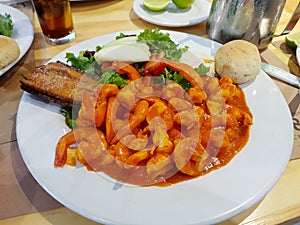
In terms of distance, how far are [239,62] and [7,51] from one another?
1135mm

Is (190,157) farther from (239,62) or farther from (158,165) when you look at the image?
(239,62)

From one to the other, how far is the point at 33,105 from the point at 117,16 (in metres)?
1.05

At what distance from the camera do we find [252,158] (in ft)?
3.51

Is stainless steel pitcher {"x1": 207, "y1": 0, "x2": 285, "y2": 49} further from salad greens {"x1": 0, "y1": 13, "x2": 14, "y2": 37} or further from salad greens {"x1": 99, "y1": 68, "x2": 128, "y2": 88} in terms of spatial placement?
salad greens {"x1": 0, "y1": 13, "x2": 14, "y2": 37}

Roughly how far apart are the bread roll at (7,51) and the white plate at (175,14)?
2.69ft

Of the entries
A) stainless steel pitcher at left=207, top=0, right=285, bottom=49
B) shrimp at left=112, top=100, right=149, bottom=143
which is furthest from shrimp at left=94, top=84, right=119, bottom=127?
stainless steel pitcher at left=207, top=0, right=285, bottom=49

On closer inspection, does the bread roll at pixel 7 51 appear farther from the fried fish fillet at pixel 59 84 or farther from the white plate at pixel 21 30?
the fried fish fillet at pixel 59 84

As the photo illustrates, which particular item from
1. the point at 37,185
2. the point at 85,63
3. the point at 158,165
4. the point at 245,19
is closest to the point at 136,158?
the point at 158,165

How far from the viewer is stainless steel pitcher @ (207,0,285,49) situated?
1.54 m

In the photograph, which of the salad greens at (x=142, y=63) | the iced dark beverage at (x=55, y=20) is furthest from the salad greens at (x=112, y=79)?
the iced dark beverage at (x=55, y=20)

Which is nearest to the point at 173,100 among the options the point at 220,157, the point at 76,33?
the point at 220,157

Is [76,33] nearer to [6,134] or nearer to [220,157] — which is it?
[6,134]

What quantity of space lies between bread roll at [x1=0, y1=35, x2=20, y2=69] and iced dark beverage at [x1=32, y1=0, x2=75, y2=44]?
0.25 meters

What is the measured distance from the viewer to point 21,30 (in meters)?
1.69
